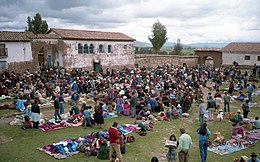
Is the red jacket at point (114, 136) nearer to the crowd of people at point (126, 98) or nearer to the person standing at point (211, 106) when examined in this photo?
the crowd of people at point (126, 98)

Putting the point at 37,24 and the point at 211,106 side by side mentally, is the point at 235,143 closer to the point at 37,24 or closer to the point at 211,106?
the point at 211,106

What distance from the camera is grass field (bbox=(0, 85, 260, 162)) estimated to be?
10.5m

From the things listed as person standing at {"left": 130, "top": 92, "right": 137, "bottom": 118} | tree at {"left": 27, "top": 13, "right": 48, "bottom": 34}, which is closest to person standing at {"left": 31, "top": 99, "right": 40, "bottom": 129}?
person standing at {"left": 130, "top": 92, "right": 137, "bottom": 118}

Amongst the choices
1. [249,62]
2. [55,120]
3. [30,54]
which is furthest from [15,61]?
[249,62]

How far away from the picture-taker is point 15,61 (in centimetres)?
3066

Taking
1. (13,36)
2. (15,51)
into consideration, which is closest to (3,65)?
(15,51)

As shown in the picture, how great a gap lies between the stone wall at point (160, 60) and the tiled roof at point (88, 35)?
3.84 m

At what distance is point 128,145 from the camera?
12.0 meters

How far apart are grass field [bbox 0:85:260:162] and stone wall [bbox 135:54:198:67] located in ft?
93.1

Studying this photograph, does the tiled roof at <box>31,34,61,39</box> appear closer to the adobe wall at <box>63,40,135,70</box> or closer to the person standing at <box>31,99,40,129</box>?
the adobe wall at <box>63,40,135,70</box>

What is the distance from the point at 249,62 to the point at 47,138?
134ft

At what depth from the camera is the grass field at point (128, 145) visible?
10516 millimetres

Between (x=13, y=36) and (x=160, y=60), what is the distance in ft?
81.9

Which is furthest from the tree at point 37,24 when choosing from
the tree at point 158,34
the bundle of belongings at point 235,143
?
the bundle of belongings at point 235,143
